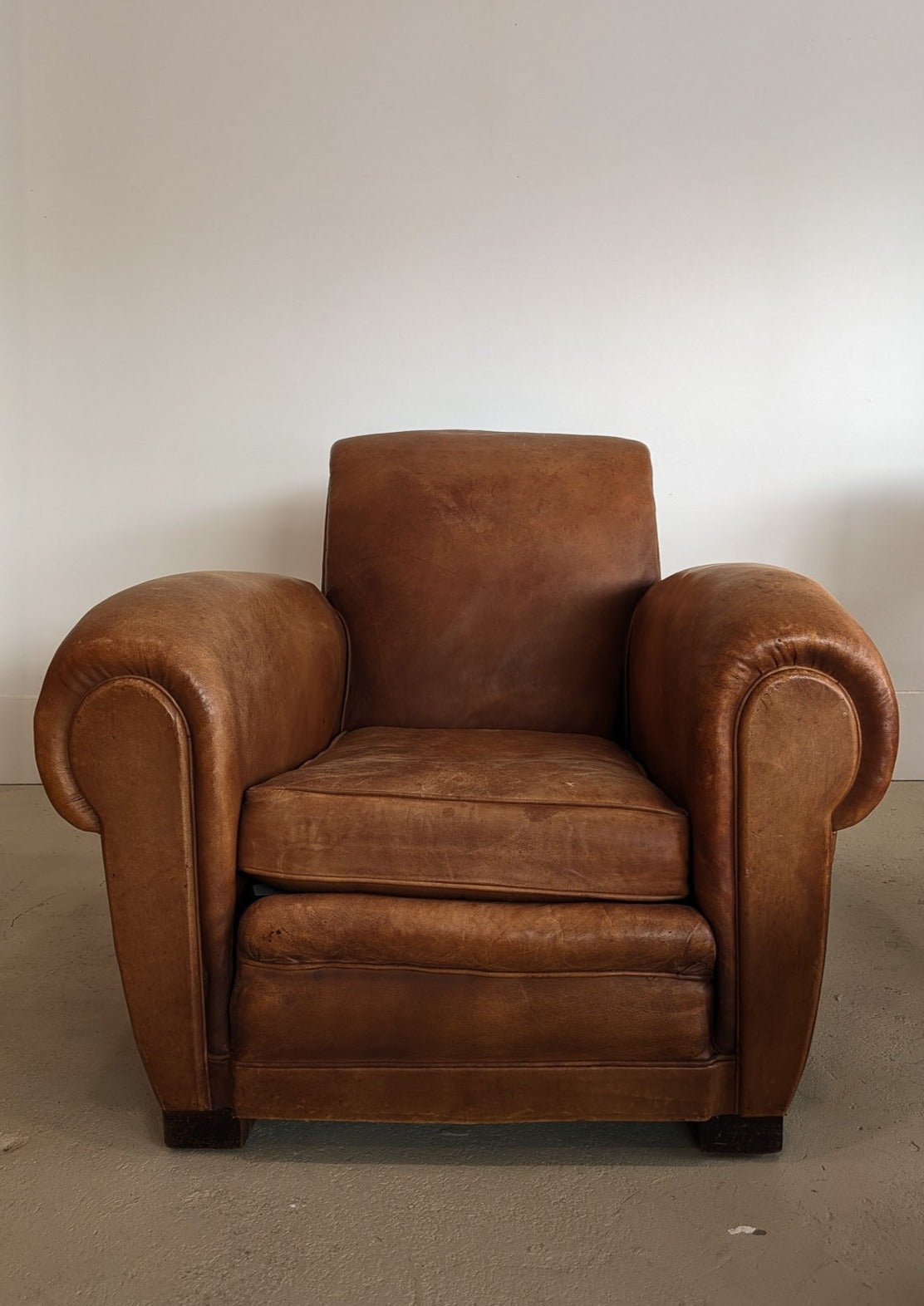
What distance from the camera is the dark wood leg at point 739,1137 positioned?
131 cm

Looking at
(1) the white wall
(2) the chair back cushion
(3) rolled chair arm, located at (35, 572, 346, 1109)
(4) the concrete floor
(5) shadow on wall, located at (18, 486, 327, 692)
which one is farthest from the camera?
(5) shadow on wall, located at (18, 486, 327, 692)

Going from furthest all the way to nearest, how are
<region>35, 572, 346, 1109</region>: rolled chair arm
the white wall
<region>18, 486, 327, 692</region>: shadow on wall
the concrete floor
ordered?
1. <region>18, 486, 327, 692</region>: shadow on wall
2. the white wall
3. <region>35, 572, 346, 1109</region>: rolled chair arm
4. the concrete floor

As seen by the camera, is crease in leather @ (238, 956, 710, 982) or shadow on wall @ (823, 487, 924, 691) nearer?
crease in leather @ (238, 956, 710, 982)

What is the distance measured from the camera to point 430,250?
2832 mm

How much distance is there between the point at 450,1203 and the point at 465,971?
0.26 metres

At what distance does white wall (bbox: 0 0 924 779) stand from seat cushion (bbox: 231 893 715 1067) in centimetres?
179

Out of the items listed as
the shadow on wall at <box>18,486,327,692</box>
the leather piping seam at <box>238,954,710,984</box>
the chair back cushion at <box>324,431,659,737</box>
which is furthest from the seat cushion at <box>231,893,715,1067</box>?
the shadow on wall at <box>18,486,327,692</box>

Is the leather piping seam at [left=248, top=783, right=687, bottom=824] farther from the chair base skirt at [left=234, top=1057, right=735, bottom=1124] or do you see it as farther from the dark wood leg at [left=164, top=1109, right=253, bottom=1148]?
the dark wood leg at [left=164, top=1109, right=253, bottom=1148]

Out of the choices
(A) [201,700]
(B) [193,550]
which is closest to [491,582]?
(A) [201,700]

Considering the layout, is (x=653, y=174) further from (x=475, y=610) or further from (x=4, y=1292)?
(x=4, y=1292)

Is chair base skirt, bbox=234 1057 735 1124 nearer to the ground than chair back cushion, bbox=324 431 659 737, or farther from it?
nearer to the ground

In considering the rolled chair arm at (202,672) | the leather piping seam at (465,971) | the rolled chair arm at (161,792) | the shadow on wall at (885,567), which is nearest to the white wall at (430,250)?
the shadow on wall at (885,567)

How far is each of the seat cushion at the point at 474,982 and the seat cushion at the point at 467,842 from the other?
0.03 m

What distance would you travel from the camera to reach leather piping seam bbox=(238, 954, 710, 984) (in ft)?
4.13
